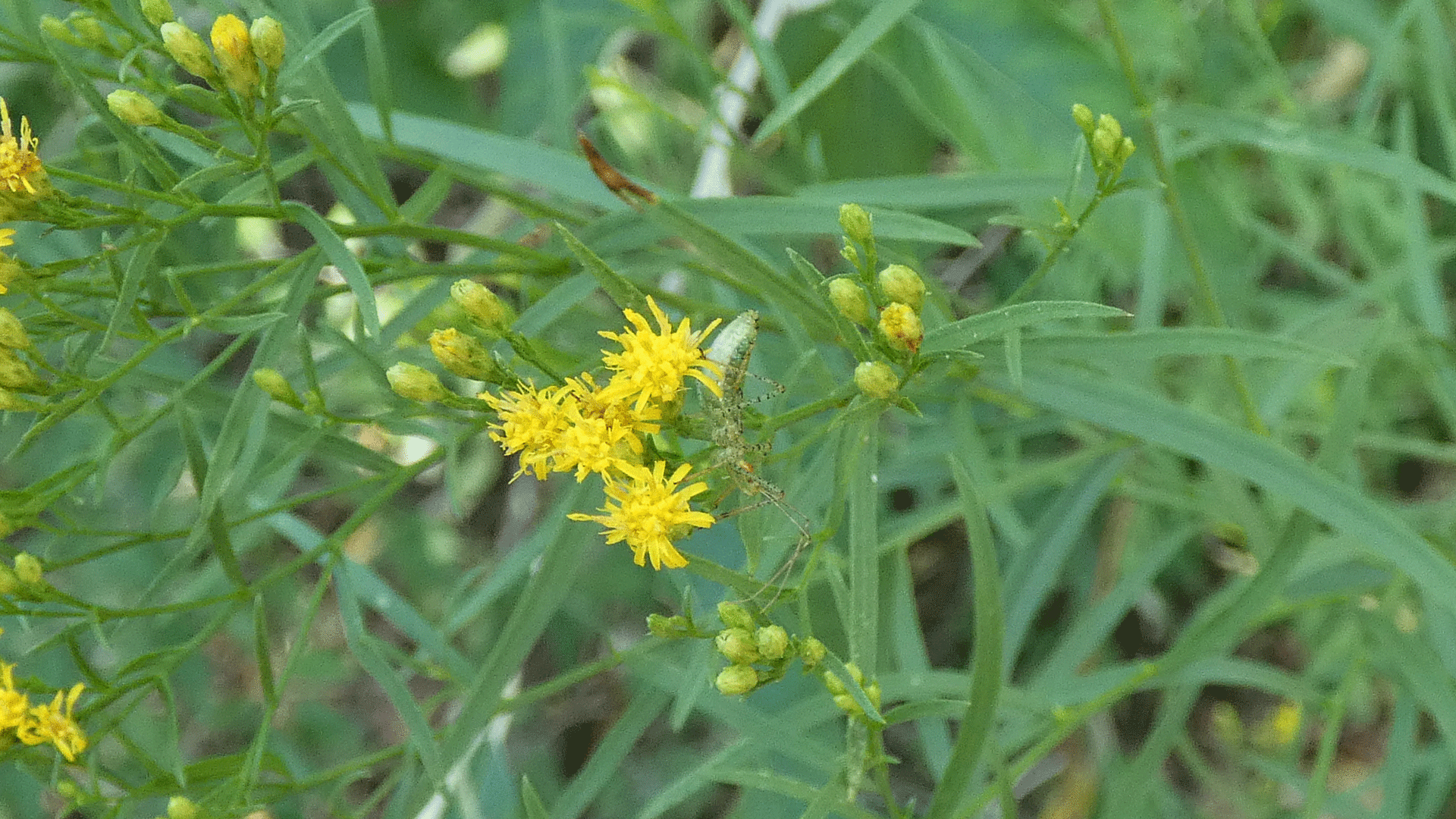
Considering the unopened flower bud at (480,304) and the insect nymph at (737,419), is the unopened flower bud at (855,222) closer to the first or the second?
the insect nymph at (737,419)

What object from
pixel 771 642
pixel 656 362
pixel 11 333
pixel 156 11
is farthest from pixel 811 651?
pixel 156 11

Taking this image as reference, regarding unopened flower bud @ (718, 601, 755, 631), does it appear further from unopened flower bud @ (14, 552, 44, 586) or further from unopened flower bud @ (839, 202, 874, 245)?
unopened flower bud @ (14, 552, 44, 586)

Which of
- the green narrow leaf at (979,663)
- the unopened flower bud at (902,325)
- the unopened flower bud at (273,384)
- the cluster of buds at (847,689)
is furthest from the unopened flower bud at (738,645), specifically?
the unopened flower bud at (273,384)

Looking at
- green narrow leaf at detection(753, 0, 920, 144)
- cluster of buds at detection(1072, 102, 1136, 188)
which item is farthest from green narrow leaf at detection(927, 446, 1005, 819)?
green narrow leaf at detection(753, 0, 920, 144)

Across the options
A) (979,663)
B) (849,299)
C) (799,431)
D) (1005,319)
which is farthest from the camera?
(799,431)

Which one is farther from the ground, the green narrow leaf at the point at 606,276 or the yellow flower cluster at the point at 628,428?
the green narrow leaf at the point at 606,276

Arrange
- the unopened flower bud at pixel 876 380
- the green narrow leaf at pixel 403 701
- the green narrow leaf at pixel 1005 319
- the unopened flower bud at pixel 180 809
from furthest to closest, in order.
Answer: the green narrow leaf at pixel 403 701
the unopened flower bud at pixel 180 809
the unopened flower bud at pixel 876 380
the green narrow leaf at pixel 1005 319

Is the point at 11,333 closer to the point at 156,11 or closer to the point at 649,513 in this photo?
the point at 156,11
